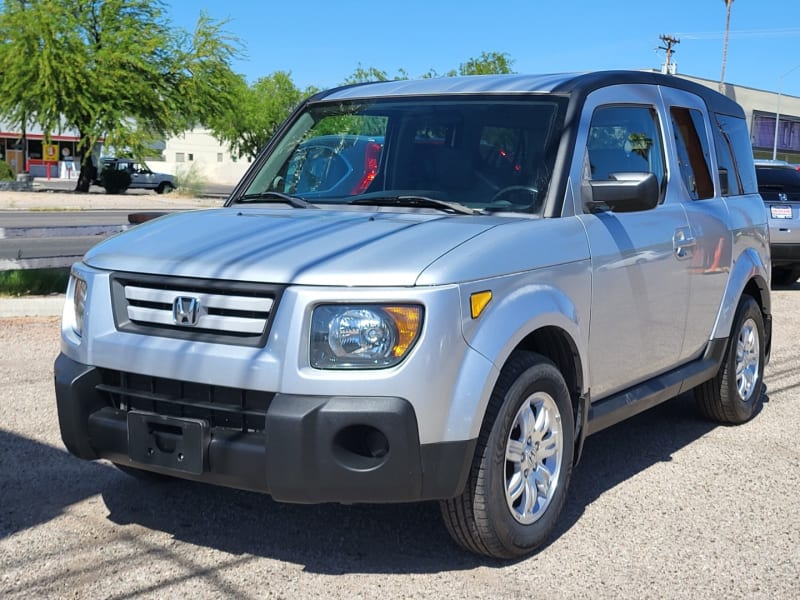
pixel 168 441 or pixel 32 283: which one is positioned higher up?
pixel 168 441

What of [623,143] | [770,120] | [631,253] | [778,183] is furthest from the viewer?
[770,120]

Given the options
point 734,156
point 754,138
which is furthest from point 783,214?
point 754,138

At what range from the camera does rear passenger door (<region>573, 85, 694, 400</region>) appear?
474 centimetres

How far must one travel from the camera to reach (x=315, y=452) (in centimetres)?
362

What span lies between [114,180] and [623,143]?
41195mm

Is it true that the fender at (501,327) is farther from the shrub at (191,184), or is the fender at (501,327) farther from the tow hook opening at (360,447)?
the shrub at (191,184)

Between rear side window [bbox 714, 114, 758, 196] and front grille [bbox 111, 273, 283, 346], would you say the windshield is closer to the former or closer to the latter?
front grille [bbox 111, 273, 283, 346]

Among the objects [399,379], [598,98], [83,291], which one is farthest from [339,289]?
[598,98]

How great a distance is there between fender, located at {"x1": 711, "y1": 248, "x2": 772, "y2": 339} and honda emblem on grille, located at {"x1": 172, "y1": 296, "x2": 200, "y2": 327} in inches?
134

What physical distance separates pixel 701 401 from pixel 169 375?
3.85m

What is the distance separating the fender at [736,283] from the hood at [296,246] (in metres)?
2.31

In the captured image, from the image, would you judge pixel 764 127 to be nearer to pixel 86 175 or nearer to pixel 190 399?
pixel 86 175

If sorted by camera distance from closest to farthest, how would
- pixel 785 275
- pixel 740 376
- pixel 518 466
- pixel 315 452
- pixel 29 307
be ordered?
pixel 315 452, pixel 518 466, pixel 740 376, pixel 29 307, pixel 785 275

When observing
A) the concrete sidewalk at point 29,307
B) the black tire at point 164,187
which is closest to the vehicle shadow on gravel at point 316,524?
the concrete sidewalk at point 29,307
